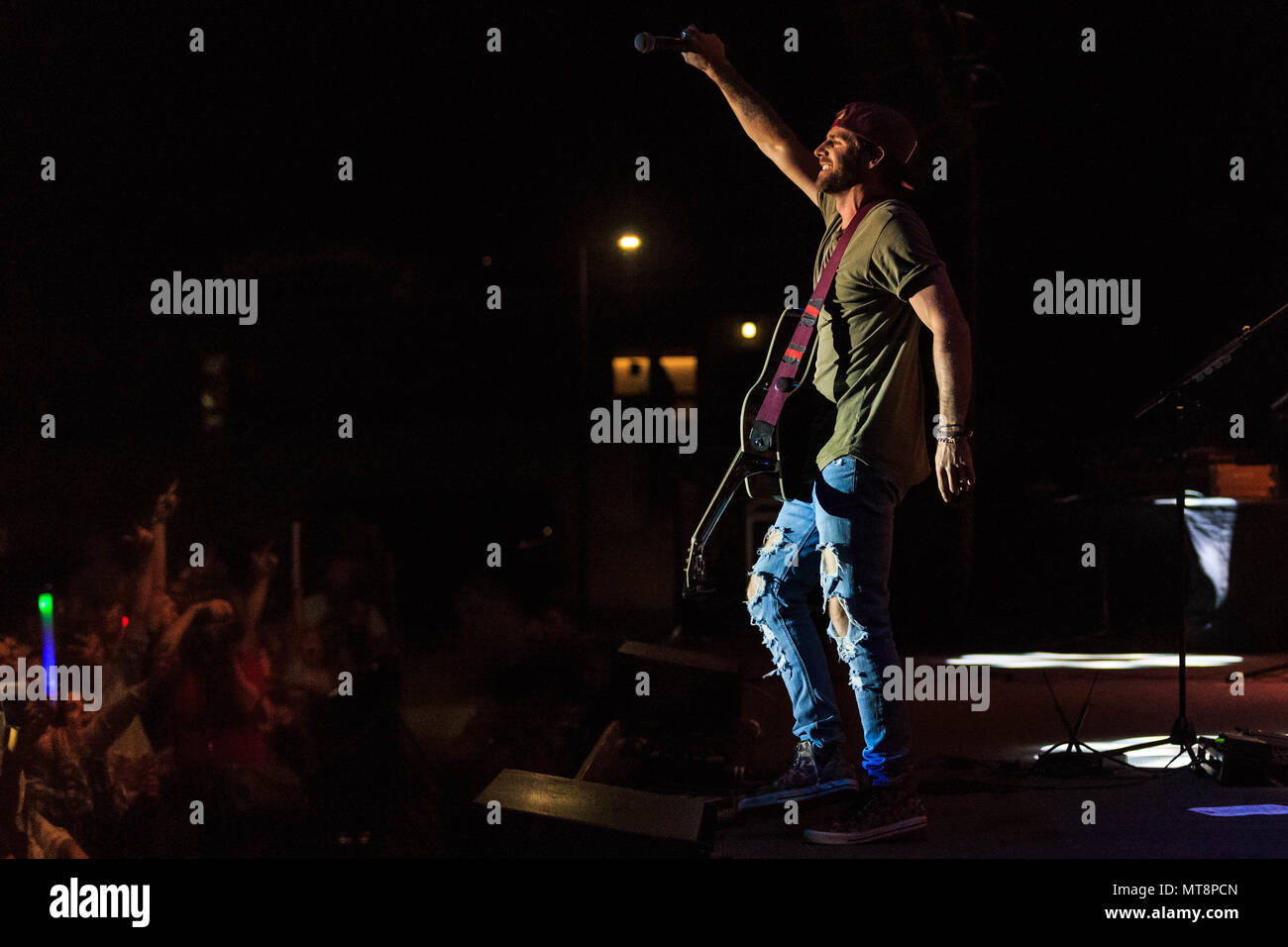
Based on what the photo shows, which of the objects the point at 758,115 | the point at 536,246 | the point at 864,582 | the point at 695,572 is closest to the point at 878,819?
the point at 864,582

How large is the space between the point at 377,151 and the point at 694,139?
191 cm

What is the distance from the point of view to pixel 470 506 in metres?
→ 9.21

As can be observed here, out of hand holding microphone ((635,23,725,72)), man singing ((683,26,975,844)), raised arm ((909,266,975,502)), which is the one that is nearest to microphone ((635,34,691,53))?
hand holding microphone ((635,23,725,72))

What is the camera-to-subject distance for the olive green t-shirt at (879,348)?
295 centimetres

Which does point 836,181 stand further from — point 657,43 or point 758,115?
point 657,43

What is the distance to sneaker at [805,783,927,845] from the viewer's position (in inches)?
112

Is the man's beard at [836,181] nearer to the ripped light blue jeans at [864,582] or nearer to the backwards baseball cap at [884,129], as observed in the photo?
the backwards baseball cap at [884,129]

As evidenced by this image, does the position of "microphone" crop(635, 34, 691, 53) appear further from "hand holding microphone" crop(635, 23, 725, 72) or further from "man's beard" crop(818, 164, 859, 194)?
"man's beard" crop(818, 164, 859, 194)

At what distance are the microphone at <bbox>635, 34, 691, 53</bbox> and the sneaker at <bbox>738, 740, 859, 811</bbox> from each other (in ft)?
6.51

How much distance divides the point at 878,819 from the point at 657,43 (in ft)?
7.20

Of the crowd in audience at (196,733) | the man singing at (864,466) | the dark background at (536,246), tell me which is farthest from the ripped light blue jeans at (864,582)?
the dark background at (536,246)

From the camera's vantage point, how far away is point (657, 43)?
3297mm

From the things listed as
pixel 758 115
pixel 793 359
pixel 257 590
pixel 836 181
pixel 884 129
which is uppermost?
pixel 758 115
